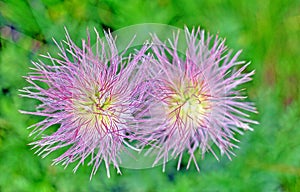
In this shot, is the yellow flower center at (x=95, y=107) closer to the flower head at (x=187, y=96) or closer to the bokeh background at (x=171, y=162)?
the flower head at (x=187, y=96)

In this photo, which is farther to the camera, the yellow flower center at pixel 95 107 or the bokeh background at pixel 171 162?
the bokeh background at pixel 171 162

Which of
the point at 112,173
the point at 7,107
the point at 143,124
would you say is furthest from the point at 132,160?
the point at 7,107

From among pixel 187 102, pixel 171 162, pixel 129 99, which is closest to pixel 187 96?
pixel 187 102

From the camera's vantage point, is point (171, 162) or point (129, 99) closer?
point (129, 99)

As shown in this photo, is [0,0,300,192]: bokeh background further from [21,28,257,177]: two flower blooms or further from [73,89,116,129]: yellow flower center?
[73,89,116,129]: yellow flower center

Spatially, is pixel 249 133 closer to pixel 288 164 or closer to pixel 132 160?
pixel 288 164

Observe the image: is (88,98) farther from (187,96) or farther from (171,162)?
(171,162)

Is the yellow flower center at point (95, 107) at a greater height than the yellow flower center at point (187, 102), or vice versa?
the yellow flower center at point (187, 102)

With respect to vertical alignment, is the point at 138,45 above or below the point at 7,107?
above

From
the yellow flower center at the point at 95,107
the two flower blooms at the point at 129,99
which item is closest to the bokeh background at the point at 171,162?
the two flower blooms at the point at 129,99
